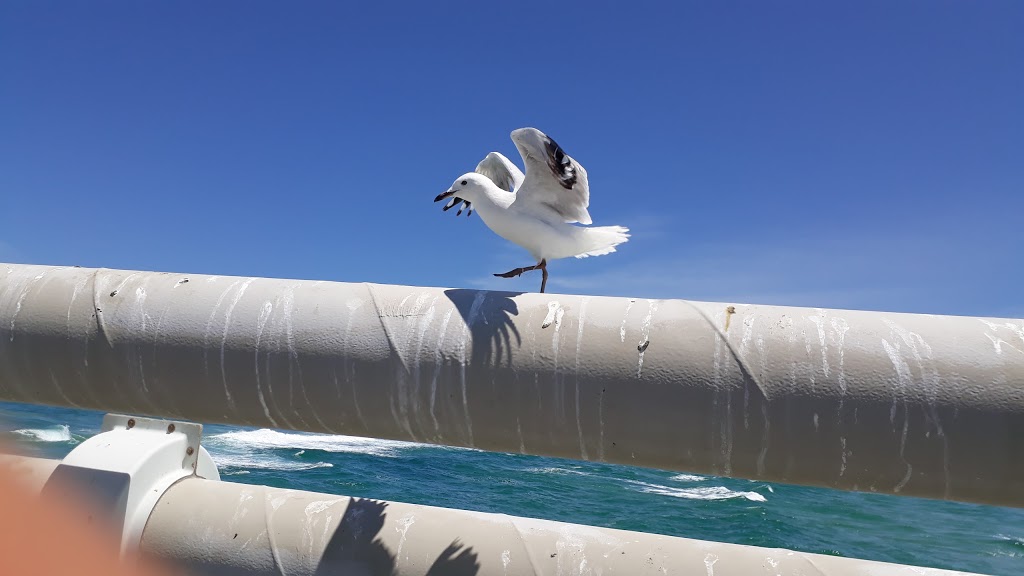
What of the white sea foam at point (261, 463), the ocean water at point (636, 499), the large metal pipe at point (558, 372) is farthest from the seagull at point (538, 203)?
the white sea foam at point (261, 463)

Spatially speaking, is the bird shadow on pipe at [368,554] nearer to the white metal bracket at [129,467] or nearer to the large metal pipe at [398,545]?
the large metal pipe at [398,545]

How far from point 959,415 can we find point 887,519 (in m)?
19.5

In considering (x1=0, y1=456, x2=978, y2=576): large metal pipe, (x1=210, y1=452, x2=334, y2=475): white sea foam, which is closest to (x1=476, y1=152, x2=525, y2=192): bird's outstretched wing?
(x1=0, y1=456, x2=978, y2=576): large metal pipe

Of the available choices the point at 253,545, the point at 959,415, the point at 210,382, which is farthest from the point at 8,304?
the point at 959,415

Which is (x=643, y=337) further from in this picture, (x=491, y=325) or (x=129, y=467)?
(x=129, y=467)

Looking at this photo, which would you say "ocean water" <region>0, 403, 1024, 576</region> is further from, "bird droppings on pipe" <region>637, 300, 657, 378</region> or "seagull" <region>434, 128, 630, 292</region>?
"bird droppings on pipe" <region>637, 300, 657, 378</region>

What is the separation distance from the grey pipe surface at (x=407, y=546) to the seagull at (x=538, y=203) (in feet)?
6.17

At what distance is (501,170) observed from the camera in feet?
17.6

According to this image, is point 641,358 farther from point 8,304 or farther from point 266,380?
point 8,304

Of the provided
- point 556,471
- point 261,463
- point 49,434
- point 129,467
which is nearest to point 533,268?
point 129,467

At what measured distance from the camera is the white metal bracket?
2.37 metres

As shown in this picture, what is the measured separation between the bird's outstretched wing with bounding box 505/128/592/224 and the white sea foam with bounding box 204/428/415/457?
61.8ft

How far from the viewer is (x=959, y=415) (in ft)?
6.38

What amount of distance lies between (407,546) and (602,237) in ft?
8.63
